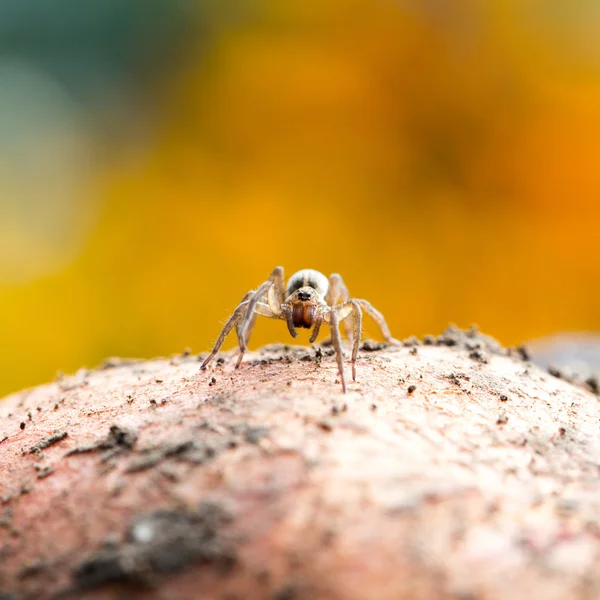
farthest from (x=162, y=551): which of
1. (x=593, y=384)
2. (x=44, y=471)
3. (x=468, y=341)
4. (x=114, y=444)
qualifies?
(x=593, y=384)

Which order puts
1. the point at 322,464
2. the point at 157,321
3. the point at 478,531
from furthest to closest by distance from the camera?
the point at 157,321 → the point at 322,464 → the point at 478,531

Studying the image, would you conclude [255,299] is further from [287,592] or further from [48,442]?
[287,592]

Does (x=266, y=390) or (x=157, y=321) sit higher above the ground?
(x=157, y=321)

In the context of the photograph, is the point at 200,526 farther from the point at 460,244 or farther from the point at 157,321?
the point at 460,244

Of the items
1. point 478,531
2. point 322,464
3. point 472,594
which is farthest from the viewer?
point 322,464

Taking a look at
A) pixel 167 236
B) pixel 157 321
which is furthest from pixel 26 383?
pixel 167 236

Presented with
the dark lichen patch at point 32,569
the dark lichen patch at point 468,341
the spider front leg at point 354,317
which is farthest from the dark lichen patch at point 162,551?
the dark lichen patch at point 468,341

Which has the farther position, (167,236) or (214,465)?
(167,236)
